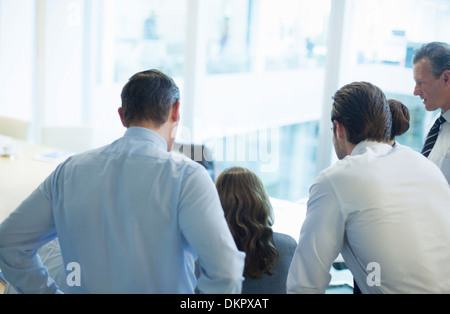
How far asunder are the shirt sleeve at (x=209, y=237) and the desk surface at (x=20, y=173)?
1.94 meters

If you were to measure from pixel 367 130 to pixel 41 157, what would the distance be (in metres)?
3.22

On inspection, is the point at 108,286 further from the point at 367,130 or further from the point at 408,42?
the point at 408,42

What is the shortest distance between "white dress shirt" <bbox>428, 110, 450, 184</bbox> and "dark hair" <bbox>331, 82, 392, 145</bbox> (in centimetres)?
84

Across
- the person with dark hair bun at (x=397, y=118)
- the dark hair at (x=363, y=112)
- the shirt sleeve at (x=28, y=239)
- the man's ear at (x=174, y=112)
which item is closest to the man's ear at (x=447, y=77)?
the person with dark hair bun at (x=397, y=118)

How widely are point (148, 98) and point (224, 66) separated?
168 inches

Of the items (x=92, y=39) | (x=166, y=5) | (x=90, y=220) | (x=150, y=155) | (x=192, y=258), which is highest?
(x=166, y=5)

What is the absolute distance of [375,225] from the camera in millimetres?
1566

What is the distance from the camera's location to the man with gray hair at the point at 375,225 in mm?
1567

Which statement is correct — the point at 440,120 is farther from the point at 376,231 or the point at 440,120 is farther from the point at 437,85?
the point at 376,231

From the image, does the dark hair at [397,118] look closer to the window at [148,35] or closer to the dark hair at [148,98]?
the dark hair at [148,98]

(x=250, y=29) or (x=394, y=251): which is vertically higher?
(x=250, y=29)

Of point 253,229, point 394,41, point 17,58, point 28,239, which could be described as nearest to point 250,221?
point 253,229
